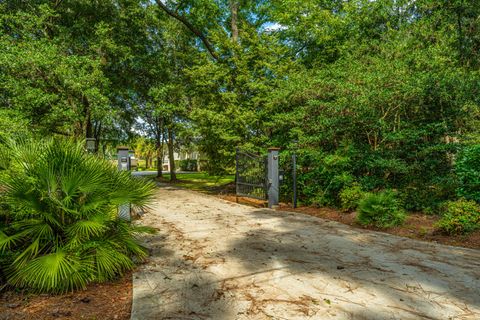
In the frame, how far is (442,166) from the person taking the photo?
6551mm

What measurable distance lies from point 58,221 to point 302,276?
283cm

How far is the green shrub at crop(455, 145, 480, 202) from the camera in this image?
527 centimetres

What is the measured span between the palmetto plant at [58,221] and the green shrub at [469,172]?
6.11m

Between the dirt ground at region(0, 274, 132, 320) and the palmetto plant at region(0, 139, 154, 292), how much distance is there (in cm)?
10

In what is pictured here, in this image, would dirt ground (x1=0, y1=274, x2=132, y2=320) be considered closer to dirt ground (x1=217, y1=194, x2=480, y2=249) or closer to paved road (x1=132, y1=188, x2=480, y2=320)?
paved road (x1=132, y1=188, x2=480, y2=320)

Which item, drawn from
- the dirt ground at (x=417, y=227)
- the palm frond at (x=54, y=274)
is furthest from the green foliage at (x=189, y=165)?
the palm frond at (x=54, y=274)

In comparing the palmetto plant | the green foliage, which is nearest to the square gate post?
the palmetto plant

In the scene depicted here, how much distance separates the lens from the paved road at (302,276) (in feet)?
8.23

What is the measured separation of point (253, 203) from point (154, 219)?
327 cm

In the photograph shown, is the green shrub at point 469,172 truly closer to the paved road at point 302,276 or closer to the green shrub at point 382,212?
the green shrub at point 382,212

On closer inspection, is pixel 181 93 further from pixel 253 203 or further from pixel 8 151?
pixel 8 151

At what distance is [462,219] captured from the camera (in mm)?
4715

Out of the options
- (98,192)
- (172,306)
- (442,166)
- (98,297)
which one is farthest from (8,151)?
(442,166)

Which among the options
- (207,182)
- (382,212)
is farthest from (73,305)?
(207,182)
